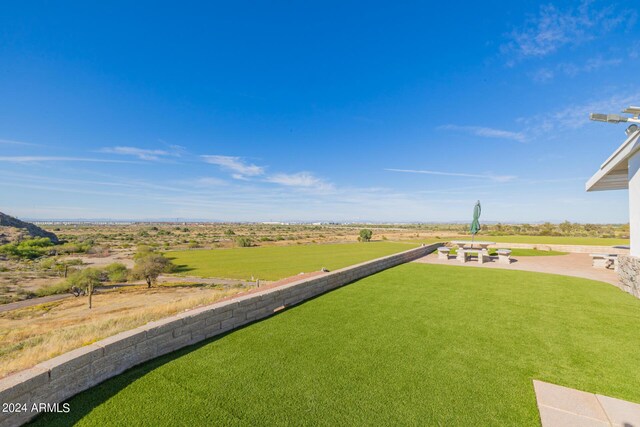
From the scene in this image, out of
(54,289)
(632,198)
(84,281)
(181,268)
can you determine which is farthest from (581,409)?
(181,268)

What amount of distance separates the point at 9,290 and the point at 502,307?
31627 mm

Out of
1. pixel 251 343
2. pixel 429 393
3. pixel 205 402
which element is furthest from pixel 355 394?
pixel 251 343

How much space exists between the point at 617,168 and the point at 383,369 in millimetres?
11055

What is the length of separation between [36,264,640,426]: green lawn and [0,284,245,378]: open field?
220 inches

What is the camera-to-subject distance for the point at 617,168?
28.4 feet

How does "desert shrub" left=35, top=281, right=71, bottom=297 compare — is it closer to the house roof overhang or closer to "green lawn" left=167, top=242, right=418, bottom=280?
"green lawn" left=167, top=242, right=418, bottom=280

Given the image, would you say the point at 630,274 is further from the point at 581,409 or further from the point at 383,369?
the point at 383,369

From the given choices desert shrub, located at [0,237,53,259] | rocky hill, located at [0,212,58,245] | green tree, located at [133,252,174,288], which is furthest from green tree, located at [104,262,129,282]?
rocky hill, located at [0,212,58,245]

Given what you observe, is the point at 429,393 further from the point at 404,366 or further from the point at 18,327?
Result: the point at 18,327

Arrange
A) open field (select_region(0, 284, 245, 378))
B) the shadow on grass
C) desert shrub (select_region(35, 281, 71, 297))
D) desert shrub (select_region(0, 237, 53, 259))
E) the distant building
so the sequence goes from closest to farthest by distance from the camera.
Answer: the distant building → open field (select_region(0, 284, 245, 378)) → desert shrub (select_region(35, 281, 71, 297)) → the shadow on grass → desert shrub (select_region(0, 237, 53, 259))

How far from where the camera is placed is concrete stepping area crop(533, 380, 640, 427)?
2506 mm

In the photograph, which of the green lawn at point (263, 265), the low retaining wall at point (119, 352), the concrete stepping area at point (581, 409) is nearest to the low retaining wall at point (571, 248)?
the green lawn at point (263, 265)

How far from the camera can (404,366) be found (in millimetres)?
3439

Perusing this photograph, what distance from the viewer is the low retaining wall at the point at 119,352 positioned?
7.84 feet
